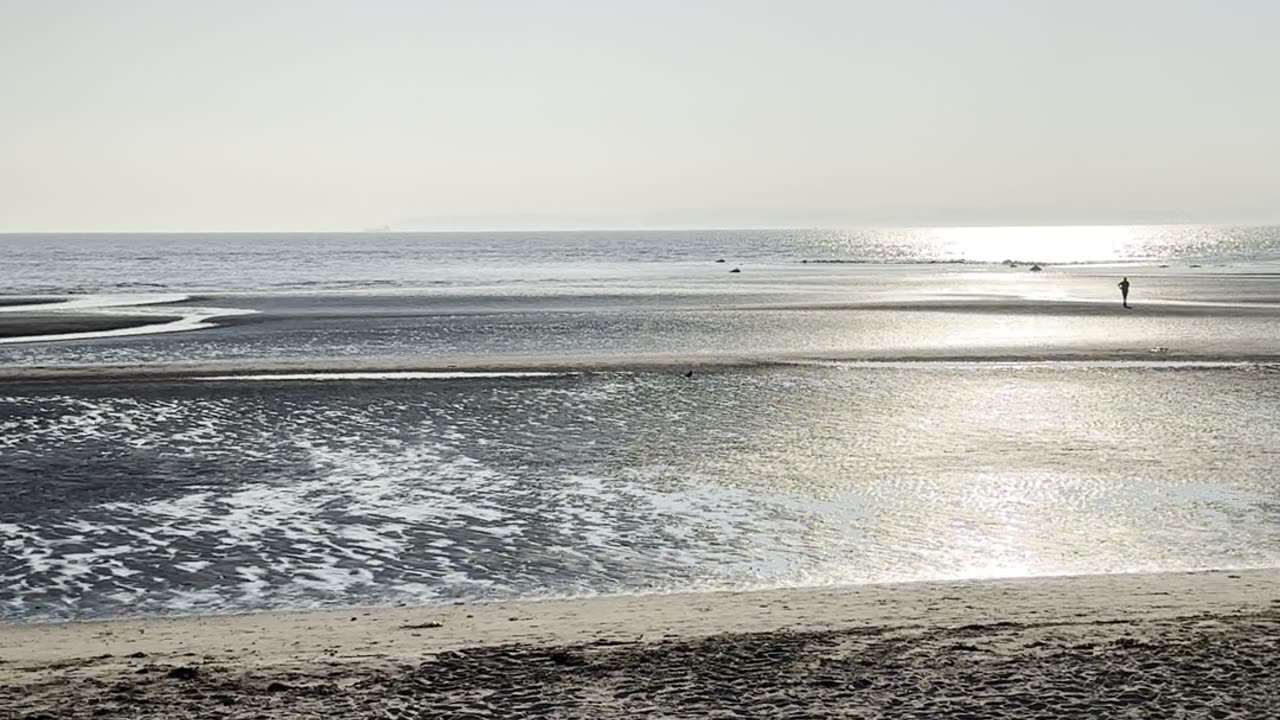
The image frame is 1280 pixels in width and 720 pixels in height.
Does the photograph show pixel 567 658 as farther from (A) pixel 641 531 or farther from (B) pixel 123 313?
(B) pixel 123 313

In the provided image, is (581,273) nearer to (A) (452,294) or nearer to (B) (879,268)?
(B) (879,268)

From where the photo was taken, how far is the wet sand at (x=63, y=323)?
51969 millimetres

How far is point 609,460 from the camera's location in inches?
902

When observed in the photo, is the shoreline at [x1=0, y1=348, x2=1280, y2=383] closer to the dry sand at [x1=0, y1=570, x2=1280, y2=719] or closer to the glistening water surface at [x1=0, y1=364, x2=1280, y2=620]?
→ the glistening water surface at [x1=0, y1=364, x2=1280, y2=620]

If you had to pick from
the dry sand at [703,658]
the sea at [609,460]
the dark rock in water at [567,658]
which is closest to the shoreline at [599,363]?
the sea at [609,460]

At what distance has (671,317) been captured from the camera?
201ft

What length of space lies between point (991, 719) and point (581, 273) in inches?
4763

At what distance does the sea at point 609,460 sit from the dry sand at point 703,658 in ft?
4.65

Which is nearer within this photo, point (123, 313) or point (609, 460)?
point (609, 460)

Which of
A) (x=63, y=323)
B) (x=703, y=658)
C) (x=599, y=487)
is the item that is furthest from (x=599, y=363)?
(x=63, y=323)

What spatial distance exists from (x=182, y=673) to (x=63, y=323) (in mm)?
49756

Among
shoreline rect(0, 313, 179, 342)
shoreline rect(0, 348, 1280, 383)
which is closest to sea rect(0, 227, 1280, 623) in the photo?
shoreline rect(0, 348, 1280, 383)

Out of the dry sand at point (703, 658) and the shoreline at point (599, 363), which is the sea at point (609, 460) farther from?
the dry sand at point (703, 658)

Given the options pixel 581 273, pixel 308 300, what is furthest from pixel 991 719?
pixel 581 273
